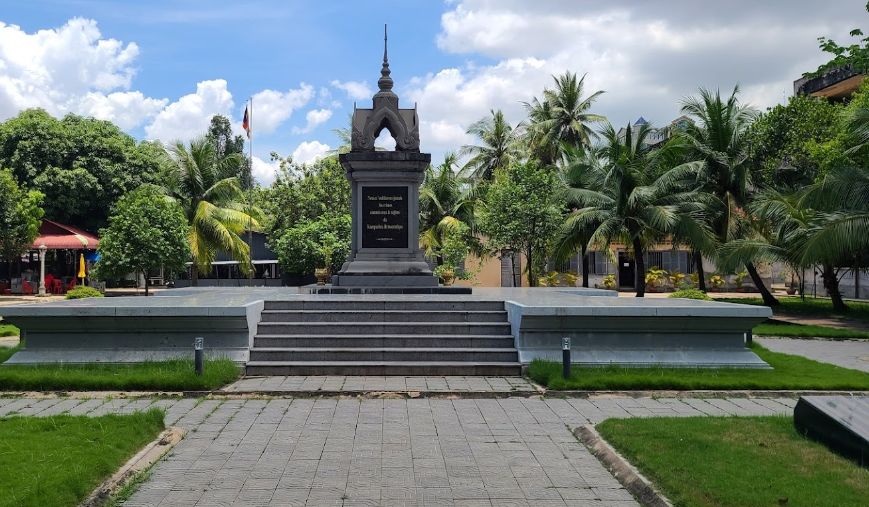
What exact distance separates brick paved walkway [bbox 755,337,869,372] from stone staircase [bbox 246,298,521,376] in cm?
650

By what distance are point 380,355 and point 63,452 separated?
5947 mm

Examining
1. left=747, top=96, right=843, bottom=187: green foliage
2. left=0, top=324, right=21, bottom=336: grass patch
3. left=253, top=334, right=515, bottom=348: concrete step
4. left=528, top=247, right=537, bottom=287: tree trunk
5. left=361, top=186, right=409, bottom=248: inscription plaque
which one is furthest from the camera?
left=528, top=247, right=537, bottom=287: tree trunk

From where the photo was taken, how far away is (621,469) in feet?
21.1

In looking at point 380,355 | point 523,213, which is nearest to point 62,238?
point 523,213

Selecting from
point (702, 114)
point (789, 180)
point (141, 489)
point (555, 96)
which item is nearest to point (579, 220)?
point (702, 114)

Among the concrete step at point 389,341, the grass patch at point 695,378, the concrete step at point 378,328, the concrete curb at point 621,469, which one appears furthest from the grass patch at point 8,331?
the concrete curb at point 621,469

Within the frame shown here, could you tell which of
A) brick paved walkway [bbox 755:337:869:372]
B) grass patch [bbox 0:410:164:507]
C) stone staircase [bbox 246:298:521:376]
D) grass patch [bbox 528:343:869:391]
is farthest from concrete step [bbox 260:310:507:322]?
brick paved walkway [bbox 755:337:869:372]

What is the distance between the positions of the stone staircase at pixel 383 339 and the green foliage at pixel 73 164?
3025 cm

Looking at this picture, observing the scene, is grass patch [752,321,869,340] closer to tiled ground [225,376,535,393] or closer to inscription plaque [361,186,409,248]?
inscription plaque [361,186,409,248]

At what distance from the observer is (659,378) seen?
10406 millimetres

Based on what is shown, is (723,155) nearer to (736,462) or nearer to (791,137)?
(791,137)

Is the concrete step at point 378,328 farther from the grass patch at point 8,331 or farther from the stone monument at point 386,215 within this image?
the grass patch at point 8,331

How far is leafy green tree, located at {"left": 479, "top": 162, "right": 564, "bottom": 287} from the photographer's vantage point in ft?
96.7

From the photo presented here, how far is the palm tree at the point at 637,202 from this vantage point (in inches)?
1101
